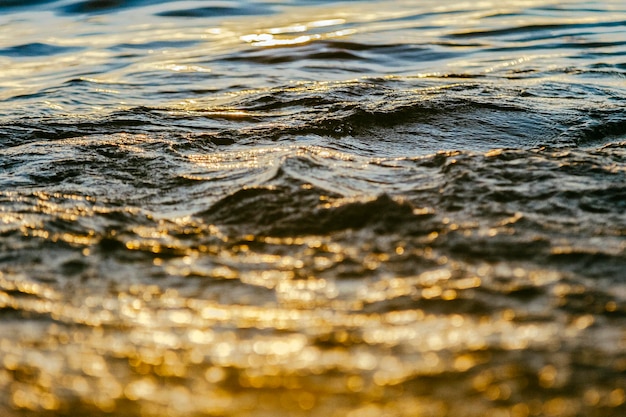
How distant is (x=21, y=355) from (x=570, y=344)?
121 cm

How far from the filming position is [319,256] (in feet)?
7.16

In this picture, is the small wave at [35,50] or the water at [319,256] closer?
the water at [319,256]

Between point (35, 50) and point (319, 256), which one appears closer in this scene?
point (319, 256)

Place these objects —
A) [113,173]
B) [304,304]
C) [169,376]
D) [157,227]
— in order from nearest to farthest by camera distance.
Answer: [169,376]
[304,304]
[157,227]
[113,173]

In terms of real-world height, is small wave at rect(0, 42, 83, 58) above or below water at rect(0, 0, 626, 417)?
above

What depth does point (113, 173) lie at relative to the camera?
316cm

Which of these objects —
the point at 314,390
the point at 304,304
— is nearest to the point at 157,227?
the point at 304,304

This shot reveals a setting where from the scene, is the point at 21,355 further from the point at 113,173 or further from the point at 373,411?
the point at 113,173

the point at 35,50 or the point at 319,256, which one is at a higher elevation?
the point at 35,50

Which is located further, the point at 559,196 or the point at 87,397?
the point at 559,196

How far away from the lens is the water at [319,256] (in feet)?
5.16

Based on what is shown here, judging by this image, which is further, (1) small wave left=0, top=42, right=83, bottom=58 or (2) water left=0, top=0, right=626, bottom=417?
(1) small wave left=0, top=42, right=83, bottom=58

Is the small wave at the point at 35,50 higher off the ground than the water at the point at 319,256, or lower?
higher

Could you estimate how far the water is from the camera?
5.16ft
